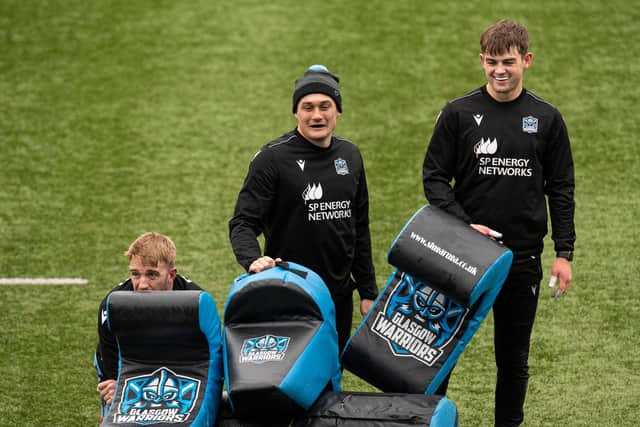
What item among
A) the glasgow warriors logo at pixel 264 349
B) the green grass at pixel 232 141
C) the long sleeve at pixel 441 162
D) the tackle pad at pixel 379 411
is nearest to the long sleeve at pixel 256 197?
the glasgow warriors logo at pixel 264 349

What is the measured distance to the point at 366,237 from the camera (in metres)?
4.30

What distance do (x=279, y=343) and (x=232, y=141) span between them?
14.4 feet

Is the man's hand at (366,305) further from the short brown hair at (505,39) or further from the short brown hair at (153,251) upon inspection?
the short brown hair at (505,39)

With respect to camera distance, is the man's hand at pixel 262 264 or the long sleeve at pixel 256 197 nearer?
the man's hand at pixel 262 264

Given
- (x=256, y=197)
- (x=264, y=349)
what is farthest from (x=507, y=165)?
(x=264, y=349)

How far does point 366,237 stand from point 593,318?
204 cm

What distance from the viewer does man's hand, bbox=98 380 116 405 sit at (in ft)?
12.7

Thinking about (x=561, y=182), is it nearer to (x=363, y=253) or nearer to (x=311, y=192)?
(x=363, y=253)

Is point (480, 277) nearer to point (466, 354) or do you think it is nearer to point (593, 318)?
point (466, 354)

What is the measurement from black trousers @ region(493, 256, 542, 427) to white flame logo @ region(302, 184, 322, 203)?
874 mm

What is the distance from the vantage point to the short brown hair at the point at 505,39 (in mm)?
3998

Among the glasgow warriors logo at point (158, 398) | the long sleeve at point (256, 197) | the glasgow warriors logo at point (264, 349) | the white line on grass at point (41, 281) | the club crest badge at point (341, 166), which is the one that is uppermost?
the club crest badge at point (341, 166)

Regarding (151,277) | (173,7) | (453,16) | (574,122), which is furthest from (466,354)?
(173,7)

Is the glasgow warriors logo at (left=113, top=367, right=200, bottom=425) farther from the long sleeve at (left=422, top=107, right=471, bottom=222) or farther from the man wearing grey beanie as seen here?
the long sleeve at (left=422, top=107, right=471, bottom=222)
